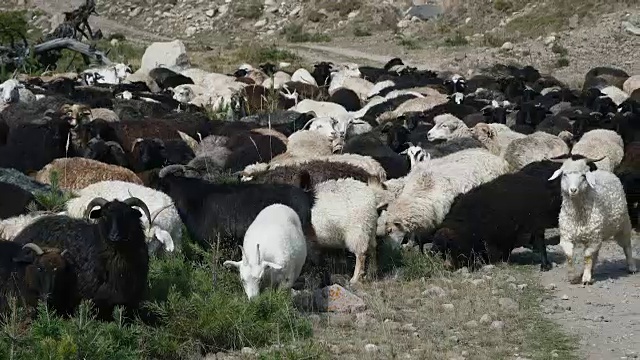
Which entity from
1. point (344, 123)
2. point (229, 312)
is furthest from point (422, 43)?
point (229, 312)

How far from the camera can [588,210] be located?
8906mm

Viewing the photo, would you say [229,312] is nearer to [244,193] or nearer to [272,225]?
[272,225]

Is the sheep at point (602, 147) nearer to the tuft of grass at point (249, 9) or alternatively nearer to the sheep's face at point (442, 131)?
the sheep's face at point (442, 131)

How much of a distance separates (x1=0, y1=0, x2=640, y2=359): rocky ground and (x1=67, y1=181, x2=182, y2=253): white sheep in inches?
68.9

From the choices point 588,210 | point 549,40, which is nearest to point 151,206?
point 588,210

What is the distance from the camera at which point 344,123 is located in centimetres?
1459

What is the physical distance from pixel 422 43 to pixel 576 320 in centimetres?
2704

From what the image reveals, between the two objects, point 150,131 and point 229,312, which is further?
point 150,131

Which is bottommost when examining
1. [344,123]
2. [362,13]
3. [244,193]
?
[362,13]

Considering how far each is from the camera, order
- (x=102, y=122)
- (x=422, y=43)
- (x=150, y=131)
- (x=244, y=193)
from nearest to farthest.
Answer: (x=244, y=193), (x=102, y=122), (x=150, y=131), (x=422, y=43)

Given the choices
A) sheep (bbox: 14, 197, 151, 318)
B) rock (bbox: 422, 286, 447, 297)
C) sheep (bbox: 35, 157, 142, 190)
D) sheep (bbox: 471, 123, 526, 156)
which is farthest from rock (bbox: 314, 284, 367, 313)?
sheep (bbox: 471, 123, 526, 156)

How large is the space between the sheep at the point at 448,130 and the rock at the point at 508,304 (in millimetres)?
6027

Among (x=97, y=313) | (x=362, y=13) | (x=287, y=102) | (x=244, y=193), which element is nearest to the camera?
(x=97, y=313)

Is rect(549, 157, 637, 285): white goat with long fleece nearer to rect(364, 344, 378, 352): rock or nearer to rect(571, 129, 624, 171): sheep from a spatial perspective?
rect(364, 344, 378, 352): rock
